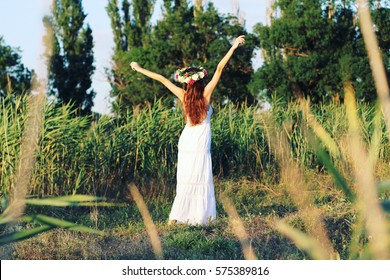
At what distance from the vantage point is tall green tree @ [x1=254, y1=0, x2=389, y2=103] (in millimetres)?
21703

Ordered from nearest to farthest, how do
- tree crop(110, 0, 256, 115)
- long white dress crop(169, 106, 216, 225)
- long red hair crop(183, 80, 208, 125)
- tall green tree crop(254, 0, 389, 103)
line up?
1. long red hair crop(183, 80, 208, 125)
2. long white dress crop(169, 106, 216, 225)
3. tall green tree crop(254, 0, 389, 103)
4. tree crop(110, 0, 256, 115)

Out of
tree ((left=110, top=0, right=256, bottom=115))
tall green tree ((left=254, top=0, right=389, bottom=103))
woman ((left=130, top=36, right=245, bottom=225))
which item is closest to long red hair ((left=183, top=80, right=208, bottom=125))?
woman ((left=130, top=36, right=245, bottom=225))

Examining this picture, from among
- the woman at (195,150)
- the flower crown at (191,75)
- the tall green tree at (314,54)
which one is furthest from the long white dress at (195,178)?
the tall green tree at (314,54)

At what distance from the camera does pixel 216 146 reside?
396 inches

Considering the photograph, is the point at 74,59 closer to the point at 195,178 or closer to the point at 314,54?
the point at 314,54

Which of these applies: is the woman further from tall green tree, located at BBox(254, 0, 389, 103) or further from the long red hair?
tall green tree, located at BBox(254, 0, 389, 103)

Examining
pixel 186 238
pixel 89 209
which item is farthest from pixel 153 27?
pixel 186 238

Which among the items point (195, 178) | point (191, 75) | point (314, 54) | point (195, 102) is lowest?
point (195, 178)

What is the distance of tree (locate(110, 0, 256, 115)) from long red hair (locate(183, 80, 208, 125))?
16865mm

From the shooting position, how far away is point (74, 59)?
24000 millimetres

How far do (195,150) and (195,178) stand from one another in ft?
0.96

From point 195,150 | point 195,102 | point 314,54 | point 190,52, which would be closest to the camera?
point 195,102

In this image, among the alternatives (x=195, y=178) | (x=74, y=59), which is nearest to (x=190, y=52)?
(x=74, y=59)

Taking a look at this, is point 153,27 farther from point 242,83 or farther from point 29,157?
point 29,157
